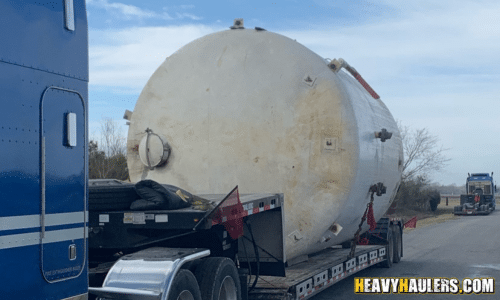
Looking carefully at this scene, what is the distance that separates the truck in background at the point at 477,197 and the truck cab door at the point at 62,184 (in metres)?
42.6

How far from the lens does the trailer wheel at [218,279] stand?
222 inches

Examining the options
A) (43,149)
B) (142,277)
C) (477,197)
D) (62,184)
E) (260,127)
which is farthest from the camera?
(477,197)

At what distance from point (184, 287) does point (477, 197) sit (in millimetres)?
43606

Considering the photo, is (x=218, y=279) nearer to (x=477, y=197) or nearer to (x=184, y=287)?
(x=184, y=287)

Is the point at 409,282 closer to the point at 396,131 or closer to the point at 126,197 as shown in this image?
the point at 396,131

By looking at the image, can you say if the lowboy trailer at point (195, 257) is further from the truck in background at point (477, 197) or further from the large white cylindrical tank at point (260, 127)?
the truck in background at point (477, 197)

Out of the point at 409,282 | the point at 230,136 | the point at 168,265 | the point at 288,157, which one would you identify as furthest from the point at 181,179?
the point at 409,282

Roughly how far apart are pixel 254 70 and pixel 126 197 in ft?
10.6

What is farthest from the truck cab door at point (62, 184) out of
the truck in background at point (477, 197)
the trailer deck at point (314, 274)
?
the truck in background at point (477, 197)

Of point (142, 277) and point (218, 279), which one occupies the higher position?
point (142, 277)

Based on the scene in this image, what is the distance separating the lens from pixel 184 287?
5.15m

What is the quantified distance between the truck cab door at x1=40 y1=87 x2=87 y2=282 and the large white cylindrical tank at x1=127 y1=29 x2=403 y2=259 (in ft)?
12.8

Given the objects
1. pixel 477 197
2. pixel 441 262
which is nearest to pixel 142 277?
pixel 441 262

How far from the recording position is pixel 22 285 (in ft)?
12.7
